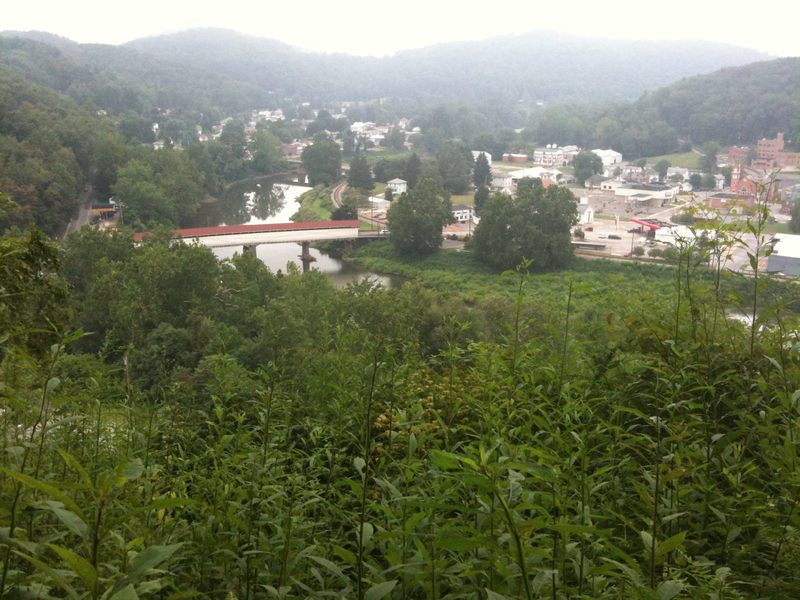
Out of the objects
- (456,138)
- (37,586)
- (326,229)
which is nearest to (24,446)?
(37,586)

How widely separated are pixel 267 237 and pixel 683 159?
21985 millimetres

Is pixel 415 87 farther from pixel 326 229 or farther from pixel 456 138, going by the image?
pixel 326 229

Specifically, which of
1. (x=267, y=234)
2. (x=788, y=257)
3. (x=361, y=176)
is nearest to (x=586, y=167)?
(x=361, y=176)

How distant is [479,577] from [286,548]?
260 millimetres

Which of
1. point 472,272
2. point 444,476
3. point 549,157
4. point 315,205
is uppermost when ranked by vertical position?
point 444,476

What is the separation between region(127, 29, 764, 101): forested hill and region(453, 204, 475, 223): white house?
41908 millimetres

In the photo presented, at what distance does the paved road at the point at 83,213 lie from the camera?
16.1 meters

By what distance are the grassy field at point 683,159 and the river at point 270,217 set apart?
14.8 meters

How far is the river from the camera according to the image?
48.0 feet

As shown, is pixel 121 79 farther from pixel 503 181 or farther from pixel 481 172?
pixel 503 181

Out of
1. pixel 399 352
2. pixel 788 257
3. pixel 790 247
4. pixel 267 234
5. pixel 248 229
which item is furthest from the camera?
pixel 248 229

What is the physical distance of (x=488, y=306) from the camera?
8.36 metres

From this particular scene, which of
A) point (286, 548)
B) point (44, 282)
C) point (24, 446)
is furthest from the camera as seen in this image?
point (44, 282)

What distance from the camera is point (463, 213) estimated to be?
19.6 m
